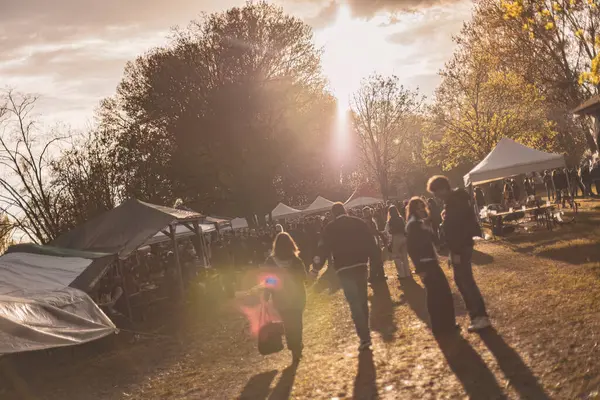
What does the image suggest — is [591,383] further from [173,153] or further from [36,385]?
[173,153]

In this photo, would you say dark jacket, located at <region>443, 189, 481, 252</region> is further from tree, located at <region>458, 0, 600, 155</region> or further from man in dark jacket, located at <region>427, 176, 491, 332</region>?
tree, located at <region>458, 0, 600, 155</region>

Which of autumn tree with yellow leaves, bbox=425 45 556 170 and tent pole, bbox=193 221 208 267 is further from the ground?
autumn tree with yellow leaves, bbox=425 45 556 170

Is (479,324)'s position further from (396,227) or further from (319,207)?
(319,207)

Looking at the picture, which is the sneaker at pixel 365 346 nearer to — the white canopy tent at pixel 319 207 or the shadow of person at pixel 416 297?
the shadow of person at pixel 416 297

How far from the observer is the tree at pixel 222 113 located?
113 ft

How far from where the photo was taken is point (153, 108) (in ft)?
115

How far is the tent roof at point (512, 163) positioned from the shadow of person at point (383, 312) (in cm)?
670

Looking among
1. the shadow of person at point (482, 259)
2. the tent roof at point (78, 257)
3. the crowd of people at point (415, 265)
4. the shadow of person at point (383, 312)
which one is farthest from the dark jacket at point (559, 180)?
the tent roof at point (78, 257)

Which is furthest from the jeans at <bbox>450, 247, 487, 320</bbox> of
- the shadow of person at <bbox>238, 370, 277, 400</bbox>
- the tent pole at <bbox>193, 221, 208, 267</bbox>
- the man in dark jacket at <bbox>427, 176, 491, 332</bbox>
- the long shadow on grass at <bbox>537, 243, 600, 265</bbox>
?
the tent pole at <bbox>193, 221, 208, 267</bbox>

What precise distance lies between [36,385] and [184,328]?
13.3 feet

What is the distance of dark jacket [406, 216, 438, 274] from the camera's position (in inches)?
333

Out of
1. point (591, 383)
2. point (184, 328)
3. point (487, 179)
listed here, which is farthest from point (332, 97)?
point (591, 383)

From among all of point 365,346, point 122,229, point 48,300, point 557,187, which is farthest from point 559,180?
point 48,300

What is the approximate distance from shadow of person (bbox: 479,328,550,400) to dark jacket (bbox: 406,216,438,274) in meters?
1.16
